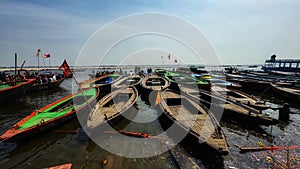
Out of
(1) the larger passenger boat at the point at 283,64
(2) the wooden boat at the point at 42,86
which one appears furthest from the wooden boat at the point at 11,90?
(1) the larger passenger boat at the point at 283,64

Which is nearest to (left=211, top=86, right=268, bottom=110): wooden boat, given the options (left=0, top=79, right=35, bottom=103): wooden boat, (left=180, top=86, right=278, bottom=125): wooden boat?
(left=180, top=86, right=278, bottom=125): wooden boat

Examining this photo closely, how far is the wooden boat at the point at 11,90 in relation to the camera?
59.6 feet

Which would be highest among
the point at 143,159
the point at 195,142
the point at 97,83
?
the point at 97,83

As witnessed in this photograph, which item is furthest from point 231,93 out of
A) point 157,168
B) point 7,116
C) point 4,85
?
point 4,85

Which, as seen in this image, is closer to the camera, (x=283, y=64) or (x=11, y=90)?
(x=11, y=90)

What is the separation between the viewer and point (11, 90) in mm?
19156

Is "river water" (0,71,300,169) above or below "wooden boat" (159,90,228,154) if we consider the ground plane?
below

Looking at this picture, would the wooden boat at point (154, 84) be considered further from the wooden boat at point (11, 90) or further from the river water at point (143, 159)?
the wooden boat at point (11, 90)

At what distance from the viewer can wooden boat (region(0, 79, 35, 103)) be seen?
18.2m

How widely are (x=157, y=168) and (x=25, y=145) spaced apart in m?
8.05

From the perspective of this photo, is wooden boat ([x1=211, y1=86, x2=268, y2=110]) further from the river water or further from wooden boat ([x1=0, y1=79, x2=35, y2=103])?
wooden boat ([x1=0, y1=79, x2=35, y2=103])

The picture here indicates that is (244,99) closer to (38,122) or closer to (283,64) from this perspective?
(38,122)

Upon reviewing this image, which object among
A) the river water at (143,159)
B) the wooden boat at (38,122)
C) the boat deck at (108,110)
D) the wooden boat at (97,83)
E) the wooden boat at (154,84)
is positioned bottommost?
the river water at (143,159)

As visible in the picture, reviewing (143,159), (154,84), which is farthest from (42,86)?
(143,159)
